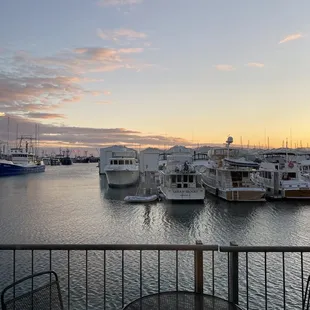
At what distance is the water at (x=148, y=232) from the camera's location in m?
10.9

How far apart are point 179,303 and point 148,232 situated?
1666 centimetres

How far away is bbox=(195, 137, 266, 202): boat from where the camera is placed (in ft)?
103

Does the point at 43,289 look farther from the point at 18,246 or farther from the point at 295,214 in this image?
the point at 295,214

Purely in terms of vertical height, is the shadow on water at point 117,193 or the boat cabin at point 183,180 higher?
the boat cabin at point 183,180

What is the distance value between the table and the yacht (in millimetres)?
32056

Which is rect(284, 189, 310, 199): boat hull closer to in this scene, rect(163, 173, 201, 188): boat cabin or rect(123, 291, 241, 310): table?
rect(163, 173, 201, 188): boat cabin

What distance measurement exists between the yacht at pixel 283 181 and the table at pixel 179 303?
1262 inches

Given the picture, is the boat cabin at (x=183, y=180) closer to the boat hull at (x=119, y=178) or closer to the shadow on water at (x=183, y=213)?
the shadow on water at (x=183, y=213)

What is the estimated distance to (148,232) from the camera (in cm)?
1962

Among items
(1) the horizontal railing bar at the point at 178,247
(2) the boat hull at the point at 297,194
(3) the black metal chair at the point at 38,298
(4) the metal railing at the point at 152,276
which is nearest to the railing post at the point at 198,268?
(1) the horizontal railing bar at the point at 178,247

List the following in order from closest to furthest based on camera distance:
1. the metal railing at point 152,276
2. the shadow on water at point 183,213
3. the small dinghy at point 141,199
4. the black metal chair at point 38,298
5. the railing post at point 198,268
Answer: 1. the black metal chair at point 38,298
2. the railing post at point 198,268
3. the metal railing at point 152,276
4. the shadow on water at point 183,213
5. the small dinghy at point 141,199

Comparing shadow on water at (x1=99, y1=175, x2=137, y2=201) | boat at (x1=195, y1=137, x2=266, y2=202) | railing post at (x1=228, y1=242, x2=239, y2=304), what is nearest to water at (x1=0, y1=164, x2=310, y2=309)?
shadow on water at (x1=99, y1=175, x2=137, y2=201)

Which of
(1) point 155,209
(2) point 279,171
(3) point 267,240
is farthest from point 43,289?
(2) point 279,171

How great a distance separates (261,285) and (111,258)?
635 centimetres
